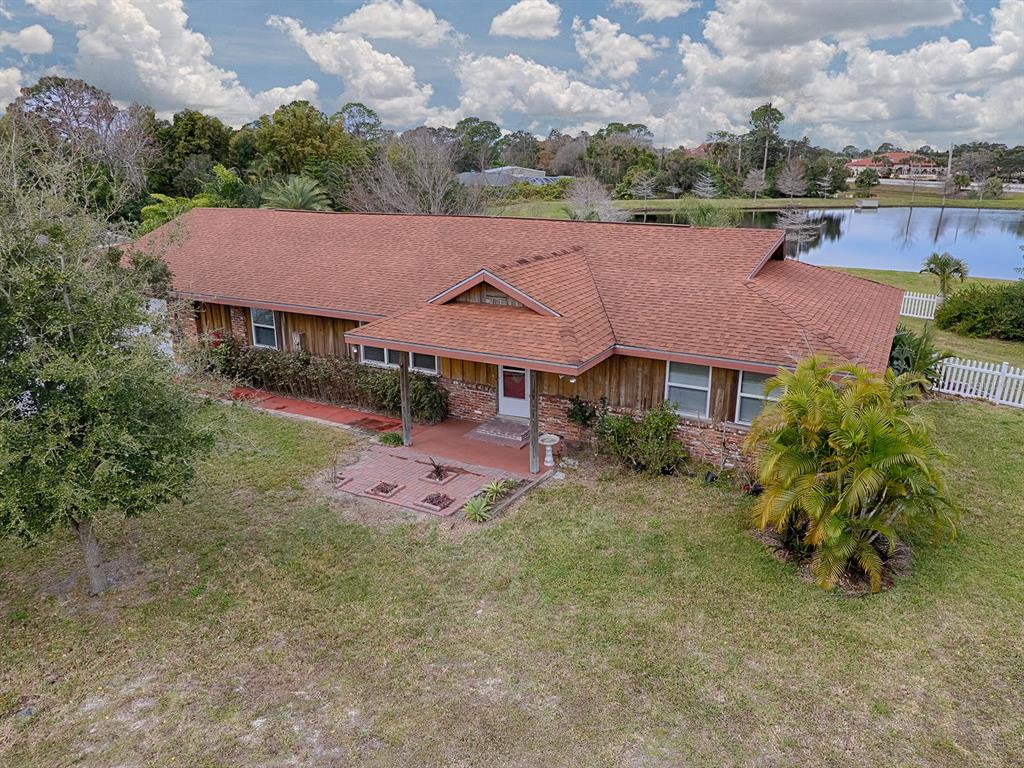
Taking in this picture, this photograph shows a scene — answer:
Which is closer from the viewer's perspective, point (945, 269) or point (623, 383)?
point (623, 383)

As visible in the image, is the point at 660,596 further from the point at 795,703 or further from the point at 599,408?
the point at 599,408

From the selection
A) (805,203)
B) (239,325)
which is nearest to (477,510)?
(239,325)

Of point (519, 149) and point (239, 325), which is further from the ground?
point (519, 149)

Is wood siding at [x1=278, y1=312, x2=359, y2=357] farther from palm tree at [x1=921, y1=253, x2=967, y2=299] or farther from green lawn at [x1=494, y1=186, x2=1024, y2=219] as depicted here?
green lawn at [x1=494, y1=186, x2=1024, y2=219]

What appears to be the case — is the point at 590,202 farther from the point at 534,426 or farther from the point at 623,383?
the point at 534,426

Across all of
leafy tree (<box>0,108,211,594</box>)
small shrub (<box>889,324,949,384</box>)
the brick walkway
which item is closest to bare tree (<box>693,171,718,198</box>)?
small shrub (<box>889,324,949,384</box>)

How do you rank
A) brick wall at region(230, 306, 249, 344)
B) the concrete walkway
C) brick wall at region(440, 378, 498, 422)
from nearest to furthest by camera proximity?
the concrete walkway → brick wall at region(440, 378, 498, 422) → brick wall at region(230, 306, 249, 344)

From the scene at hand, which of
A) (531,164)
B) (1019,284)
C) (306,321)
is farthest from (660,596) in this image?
(531,164)
